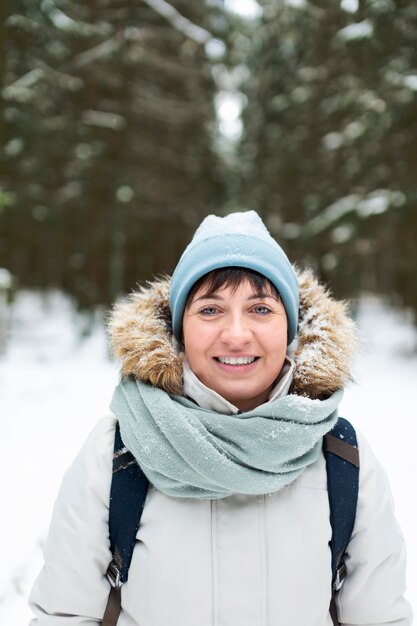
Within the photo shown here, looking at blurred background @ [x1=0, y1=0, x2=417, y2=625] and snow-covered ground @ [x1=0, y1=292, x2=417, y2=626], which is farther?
blurred background @ [x1=0, y1=0, x2=417, y2=625]

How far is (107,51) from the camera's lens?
1117 centimetres

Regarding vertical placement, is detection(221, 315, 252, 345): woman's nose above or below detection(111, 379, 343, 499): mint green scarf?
above

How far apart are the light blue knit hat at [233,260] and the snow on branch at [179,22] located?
36.7 ft

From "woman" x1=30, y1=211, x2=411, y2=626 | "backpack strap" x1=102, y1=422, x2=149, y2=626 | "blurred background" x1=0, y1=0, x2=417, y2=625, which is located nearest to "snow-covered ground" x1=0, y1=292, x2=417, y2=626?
"blurred background" x1=0, y1=0, x2=417, y2=625

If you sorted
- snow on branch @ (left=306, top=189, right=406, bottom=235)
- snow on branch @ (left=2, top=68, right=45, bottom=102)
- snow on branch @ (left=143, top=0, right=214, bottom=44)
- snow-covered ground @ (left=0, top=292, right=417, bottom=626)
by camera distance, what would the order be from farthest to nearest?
snow on branch @ (left=143, top=0, right=214, bottom=44) < snow on branch @ (left=306, top=189, right=406, bottom=235) < snow on branch @ (left=2, top=68, right=45, bottom=102) < snow-covered ground @ (left=0, top=292, right=417, bottom=626)

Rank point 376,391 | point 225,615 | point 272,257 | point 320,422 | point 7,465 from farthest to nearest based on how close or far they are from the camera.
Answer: point 376,391
point 7,465
point 272,257
point 320,422
point 225,615

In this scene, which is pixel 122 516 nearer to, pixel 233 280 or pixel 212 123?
pixel 233 280

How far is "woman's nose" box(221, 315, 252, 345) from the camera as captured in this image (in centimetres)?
160

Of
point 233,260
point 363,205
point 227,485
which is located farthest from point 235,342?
point 363,205

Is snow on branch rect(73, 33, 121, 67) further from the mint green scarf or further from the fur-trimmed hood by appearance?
the mint green scarf

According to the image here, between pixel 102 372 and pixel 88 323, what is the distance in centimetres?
408

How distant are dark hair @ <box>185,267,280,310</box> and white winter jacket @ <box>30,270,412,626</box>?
1.80 ft

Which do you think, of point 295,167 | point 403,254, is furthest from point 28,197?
point 403,254

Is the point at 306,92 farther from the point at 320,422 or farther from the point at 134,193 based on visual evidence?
the point at 320,422
